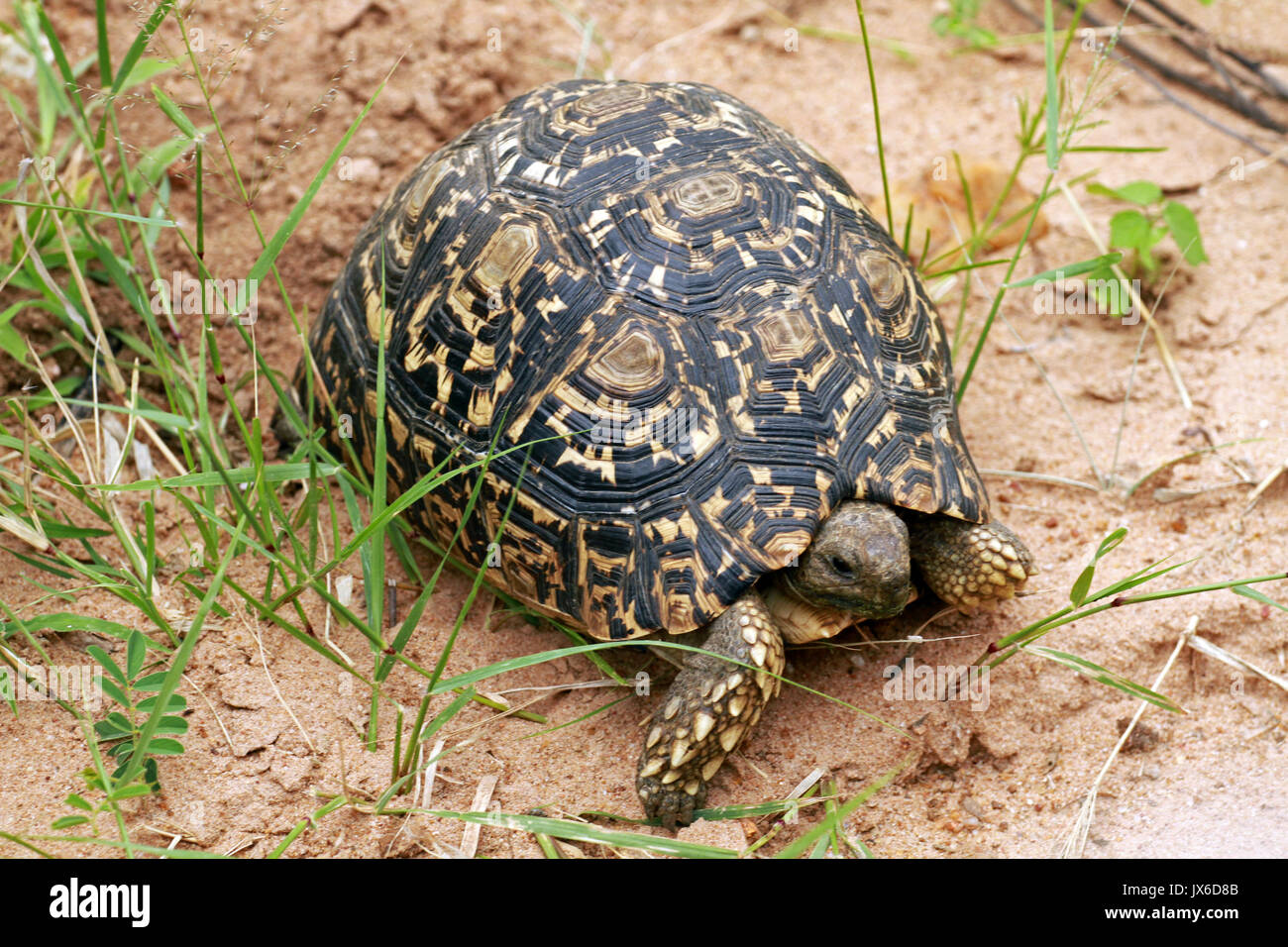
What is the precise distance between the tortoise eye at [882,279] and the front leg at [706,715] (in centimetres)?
95

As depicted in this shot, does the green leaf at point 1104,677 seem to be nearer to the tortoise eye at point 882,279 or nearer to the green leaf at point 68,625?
the tortoise eye at point 882,279

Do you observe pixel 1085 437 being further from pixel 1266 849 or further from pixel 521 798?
pixel 521 798

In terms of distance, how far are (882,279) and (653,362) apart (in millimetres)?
745

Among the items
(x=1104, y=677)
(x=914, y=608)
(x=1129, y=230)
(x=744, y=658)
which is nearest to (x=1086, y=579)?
(x=1104, y=677)

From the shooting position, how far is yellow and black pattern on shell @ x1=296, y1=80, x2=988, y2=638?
8.75 feet

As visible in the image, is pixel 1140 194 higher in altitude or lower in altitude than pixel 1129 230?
higher

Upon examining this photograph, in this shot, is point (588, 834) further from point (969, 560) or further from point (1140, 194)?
point (1140, 194)

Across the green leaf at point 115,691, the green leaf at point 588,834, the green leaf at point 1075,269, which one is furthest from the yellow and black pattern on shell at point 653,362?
the green leaf at point 115,691

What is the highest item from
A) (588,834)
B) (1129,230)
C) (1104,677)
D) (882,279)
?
(1129,230)

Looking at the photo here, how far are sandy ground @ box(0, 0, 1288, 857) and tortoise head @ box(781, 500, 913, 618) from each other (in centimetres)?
38

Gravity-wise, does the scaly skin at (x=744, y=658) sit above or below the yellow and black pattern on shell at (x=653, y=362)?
below

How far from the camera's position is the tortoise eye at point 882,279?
9.68 feet

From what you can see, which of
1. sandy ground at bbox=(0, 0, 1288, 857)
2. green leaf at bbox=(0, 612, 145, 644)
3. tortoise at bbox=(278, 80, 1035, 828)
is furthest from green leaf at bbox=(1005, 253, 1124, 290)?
green leaf at bbox=(0, 612, 145, 644)

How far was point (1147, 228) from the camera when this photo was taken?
3824 millimetres
